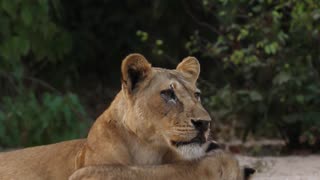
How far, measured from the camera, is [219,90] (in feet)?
34.1

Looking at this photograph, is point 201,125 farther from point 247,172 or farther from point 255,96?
point 255,96

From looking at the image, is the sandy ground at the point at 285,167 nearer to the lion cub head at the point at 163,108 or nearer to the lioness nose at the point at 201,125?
the lion cub head at the point at 163,108

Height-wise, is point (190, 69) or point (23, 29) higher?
point (190, 69)

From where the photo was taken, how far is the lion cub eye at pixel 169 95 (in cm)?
564

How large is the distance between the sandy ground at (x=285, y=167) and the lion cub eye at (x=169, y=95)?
7.19 ft

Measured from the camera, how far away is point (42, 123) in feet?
34.7

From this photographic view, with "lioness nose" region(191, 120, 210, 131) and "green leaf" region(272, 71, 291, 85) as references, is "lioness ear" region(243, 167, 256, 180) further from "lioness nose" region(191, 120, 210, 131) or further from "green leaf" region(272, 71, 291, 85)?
"green leaf" region(272, 71, 291, 85)

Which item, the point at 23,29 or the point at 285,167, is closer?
the point at 285,167

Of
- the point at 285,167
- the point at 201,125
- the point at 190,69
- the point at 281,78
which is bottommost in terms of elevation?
the point at 285,167

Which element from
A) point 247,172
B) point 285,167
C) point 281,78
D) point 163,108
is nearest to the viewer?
point 247,172

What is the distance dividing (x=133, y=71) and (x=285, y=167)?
320 centimetres

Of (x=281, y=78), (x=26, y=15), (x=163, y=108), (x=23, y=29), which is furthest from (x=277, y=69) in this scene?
(x=163, y=108)

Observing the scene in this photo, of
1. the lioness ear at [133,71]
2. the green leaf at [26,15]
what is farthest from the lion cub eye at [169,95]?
the green leaf at [26,15]

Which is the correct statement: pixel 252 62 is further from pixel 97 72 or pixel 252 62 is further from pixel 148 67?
pixel 97 72
